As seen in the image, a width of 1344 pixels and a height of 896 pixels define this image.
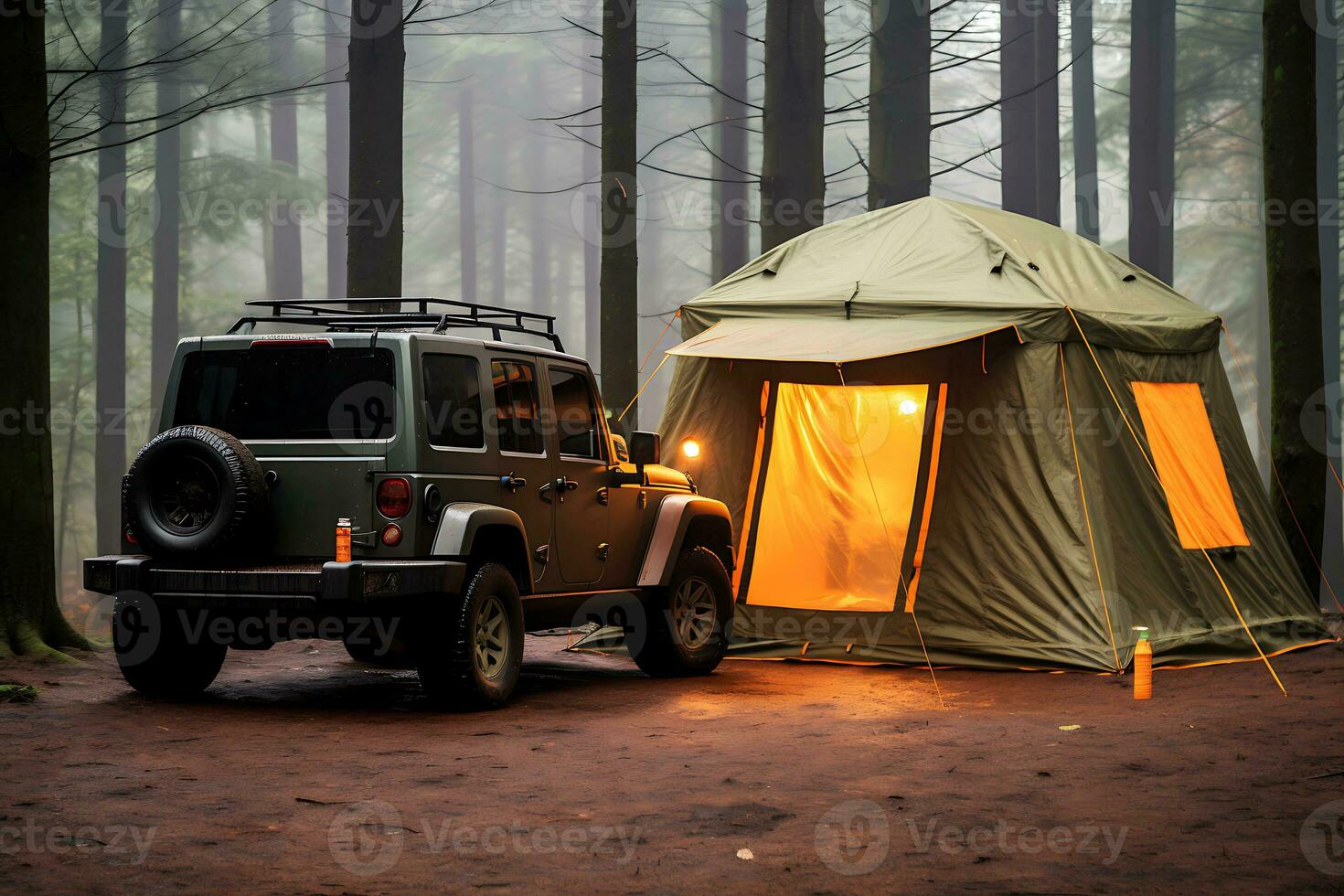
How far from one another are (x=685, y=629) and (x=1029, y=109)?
18.8 metres

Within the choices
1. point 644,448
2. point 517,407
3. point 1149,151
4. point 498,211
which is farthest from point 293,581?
point 498,211

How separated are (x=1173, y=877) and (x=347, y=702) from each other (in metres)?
5.53

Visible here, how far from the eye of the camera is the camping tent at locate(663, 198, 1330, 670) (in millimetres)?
10695

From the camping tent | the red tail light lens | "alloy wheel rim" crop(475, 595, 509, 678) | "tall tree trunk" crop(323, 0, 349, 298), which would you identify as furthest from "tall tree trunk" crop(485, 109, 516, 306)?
the red tail light lens

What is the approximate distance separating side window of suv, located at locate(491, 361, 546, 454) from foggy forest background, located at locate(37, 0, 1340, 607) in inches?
408

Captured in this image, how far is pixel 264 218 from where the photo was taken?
35250mm

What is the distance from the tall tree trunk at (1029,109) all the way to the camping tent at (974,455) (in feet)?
41.5

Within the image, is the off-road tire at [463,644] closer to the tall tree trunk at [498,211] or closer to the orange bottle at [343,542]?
the orange bottle at [343,542]

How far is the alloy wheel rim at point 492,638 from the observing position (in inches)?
331

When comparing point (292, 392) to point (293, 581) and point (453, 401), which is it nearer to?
point (453, 401)

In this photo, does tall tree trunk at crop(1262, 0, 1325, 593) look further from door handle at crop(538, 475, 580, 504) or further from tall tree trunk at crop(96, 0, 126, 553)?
tall tree trunk at crop(96, 0, 126, 553)

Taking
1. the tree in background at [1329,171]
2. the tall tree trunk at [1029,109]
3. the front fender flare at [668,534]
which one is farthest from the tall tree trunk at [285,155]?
the front fender flare at [668,534]

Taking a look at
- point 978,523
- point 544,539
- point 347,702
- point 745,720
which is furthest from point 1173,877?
point 978,523

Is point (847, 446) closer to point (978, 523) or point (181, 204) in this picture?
point (978, 523)
